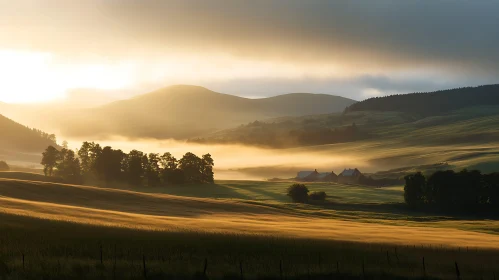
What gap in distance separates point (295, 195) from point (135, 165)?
39236 mm

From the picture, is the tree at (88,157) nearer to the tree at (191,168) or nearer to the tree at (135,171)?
the tree at (135,171)

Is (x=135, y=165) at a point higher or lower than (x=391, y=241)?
higher

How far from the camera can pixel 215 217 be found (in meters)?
63.5

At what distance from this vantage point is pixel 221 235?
129 ft

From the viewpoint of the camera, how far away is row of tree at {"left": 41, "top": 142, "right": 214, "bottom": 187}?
132 m

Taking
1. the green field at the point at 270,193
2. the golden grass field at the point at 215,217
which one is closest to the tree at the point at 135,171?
the green field at the point at 270,193

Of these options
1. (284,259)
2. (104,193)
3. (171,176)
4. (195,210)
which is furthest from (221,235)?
(171,176)

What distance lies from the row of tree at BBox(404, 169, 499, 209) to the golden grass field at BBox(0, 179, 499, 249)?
901 inches

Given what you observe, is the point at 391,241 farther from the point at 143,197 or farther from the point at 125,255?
the point at 143,197

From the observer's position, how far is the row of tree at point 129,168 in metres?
132

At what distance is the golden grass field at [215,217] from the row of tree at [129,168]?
4688cm

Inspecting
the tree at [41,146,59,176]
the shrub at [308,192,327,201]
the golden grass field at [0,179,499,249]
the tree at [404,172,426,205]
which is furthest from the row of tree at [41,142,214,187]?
the golden grass field at [0,179,499,249]

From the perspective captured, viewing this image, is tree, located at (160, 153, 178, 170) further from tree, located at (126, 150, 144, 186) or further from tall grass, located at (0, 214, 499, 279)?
tall grass, located at (0, 214, 499, 279)

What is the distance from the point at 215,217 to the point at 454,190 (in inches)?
2120
